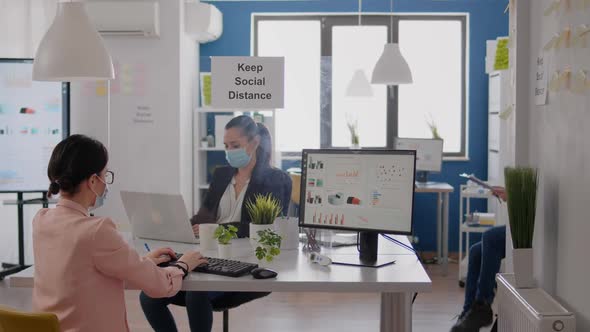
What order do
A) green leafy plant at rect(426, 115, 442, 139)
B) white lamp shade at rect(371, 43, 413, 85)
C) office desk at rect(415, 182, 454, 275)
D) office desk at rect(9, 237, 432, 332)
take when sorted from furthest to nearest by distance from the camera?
green leafy plant at rect(426, 115, 442, 139), office desk at rect(415, 182, 454, 275), white lamp shade at rect(371, 43, 413, 85), office desk at rect(9, 237, 432, 332)

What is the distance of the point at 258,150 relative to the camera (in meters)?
3.82

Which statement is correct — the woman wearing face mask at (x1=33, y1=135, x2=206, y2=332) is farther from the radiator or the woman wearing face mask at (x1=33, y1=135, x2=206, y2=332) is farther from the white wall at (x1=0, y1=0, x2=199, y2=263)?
the white wall at (x1=0, y1=0, x2=199, y2=263)

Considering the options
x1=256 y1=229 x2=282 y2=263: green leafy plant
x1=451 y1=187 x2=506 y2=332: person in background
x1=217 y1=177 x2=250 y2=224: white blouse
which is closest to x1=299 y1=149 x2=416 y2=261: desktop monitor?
x1=256 y1=229 x2=282 y2=263: green leafy plant

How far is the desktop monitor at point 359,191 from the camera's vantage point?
9.06 feet

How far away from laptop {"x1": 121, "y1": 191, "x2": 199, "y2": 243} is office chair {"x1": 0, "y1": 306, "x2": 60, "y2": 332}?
1.09 meters

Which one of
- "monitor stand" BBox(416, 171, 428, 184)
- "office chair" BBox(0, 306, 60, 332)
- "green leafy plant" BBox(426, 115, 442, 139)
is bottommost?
"office chair" BBox(0, 306, 60, 332)

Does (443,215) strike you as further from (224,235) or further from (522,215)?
(224,235)

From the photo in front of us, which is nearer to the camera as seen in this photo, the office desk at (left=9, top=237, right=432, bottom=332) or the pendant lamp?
the office desk at (left=9, top=237, right=432, bottom=332)

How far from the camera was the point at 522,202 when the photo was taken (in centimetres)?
271

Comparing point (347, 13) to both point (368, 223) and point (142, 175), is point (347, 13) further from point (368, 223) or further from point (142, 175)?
point (368, 223)

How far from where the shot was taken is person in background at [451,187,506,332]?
14.2 feet

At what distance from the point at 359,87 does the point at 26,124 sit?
120 inches

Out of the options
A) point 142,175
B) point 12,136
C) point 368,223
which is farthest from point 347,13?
point 368,223

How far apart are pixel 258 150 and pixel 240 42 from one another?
3801 millimetres
